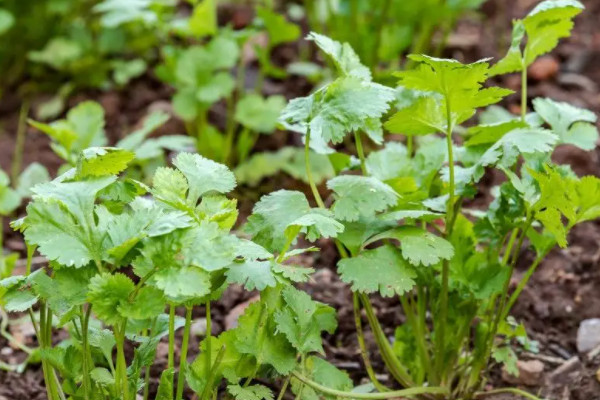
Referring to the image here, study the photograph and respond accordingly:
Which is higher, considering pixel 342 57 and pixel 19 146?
pixel 342 57

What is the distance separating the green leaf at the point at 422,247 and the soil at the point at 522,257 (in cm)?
27

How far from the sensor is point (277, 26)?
245cm

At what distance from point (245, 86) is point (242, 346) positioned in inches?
64.3

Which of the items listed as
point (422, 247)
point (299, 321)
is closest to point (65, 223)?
point (299, 321)

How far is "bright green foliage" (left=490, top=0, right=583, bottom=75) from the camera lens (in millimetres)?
1484

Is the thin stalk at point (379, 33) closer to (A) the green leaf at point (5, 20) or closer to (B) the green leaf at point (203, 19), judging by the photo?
(B) the green leaf at point (203, 19)

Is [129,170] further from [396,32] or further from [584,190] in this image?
[584,190]

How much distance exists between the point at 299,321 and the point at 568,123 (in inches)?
25.7

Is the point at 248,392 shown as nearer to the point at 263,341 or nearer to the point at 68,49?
the point at 263,341

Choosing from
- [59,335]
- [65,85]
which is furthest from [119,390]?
[65,85]

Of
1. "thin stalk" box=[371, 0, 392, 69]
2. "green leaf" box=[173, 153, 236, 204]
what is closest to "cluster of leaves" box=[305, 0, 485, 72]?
"thin stalk" box=[371, 0, 392, 69]

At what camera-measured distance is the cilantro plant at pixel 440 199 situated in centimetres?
137

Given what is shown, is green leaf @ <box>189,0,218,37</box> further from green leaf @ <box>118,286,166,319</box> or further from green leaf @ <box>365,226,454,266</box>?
green leaf @ <box>118,286,166,319</box>

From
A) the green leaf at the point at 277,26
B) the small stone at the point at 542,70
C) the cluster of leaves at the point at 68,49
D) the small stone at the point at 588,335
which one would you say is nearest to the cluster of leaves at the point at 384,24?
the green leaf at the point at 277,26
